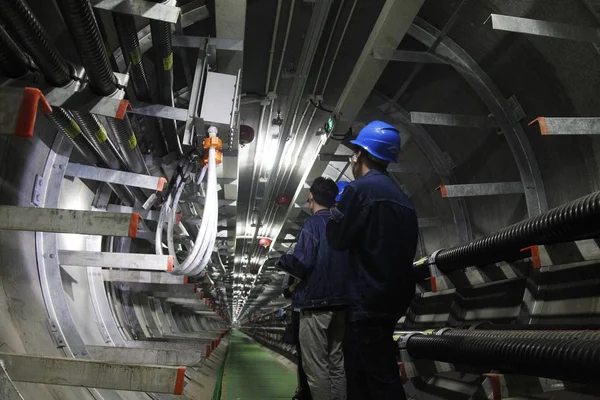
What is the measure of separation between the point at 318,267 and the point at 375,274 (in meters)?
0.43

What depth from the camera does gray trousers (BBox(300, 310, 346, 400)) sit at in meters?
1.89

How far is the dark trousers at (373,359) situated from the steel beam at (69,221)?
88cm

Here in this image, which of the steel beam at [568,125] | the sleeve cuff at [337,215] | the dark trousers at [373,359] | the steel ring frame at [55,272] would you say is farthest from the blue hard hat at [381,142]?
the steel ring frame at [55,272]

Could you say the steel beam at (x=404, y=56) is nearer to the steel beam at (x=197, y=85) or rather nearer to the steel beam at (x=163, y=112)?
the steel beam at (x=197, y=85)

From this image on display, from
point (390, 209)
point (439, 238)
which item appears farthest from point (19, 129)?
point (439, 238)

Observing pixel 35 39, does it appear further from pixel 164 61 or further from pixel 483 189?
pixel 483 189

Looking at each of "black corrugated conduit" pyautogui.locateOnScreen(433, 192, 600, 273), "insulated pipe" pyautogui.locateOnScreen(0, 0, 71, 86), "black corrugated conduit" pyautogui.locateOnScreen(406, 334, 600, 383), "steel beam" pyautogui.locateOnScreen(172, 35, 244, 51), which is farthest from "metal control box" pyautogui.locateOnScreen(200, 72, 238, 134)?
"black corrugated conduit" pyautogui.locateOnScreen(406, 334, 600, 383)

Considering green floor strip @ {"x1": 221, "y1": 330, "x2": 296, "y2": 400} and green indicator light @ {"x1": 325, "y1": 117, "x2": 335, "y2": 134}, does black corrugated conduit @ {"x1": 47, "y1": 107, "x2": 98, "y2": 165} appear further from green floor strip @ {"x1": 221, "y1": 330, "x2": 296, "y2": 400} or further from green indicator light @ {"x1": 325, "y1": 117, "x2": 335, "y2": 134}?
green floor strip @ {"x1": 221, "y1": 330, "x2": 296, "y2": 400}

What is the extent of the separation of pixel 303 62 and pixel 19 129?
1884mm

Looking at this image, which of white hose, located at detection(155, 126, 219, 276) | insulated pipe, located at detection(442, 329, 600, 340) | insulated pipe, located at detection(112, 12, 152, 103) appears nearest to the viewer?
insulated pipe, located at detection(442, 329, 600, 340)

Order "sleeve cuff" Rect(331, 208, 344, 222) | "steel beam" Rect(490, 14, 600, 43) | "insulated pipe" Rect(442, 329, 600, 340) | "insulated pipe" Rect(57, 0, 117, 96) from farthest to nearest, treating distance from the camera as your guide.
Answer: "steel beam" Rect(490, 14, 600, 43) → "sleeve cuff" Rect(331, 208, 344, 222) → "insulated pipe" Rect(442, 329, 600, 340) → "insulated pipe" Rect(57, 0, 117, 96)

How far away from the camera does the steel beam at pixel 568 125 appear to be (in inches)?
68.8

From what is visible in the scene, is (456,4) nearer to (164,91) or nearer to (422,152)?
(422,152)

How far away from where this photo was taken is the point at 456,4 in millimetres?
2545
